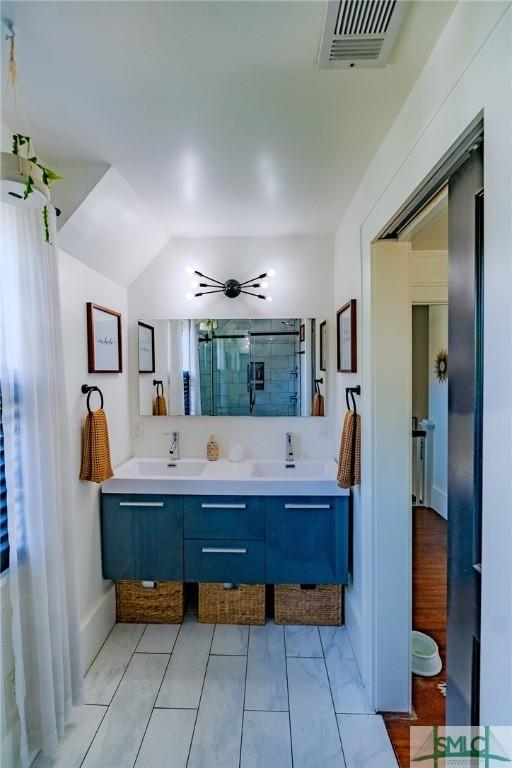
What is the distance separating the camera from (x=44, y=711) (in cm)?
131

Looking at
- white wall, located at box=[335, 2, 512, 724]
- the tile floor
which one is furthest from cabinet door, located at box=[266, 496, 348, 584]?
white wall, located at box=[335, 2, 512, 724]

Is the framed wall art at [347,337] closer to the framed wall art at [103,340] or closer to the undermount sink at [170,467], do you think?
the undermount sink at [170,467]

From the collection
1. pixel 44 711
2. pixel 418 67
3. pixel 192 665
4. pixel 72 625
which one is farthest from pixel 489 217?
pixel 192 665

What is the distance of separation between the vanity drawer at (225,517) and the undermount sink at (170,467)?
0.44 metres

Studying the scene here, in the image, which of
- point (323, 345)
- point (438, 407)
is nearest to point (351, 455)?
point (323, 345)

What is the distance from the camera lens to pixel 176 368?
2.56 metres

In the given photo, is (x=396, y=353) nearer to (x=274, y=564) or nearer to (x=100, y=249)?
(x=274, y=564)

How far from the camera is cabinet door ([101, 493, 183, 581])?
207 cm

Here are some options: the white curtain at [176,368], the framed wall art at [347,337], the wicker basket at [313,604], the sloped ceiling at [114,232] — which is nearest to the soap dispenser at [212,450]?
the white curtain at [176,368]

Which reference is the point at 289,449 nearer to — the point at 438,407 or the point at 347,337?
the point at 347,337

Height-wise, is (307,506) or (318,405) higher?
(318,405)

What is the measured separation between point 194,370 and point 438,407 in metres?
2.69

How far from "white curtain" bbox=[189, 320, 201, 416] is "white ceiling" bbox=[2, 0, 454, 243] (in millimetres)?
951

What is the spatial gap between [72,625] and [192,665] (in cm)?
75
